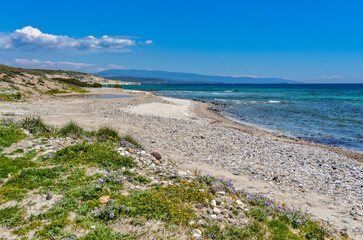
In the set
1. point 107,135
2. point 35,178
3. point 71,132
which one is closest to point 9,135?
point 71,132

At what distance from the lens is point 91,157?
8461 mm

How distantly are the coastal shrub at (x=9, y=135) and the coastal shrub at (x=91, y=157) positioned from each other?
2.61m

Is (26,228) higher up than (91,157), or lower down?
lower down

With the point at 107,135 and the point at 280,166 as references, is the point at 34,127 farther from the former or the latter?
the point at 280,166

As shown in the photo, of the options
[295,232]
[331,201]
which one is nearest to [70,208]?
[295,232]

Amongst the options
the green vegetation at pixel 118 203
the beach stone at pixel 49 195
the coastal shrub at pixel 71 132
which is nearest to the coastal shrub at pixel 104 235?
the green vegetation at pixel 118 203

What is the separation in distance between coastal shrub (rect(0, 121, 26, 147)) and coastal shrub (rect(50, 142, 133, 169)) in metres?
2.61

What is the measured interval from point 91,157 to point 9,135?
179 inches

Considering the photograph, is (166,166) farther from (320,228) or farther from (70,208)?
Result: (320,228)

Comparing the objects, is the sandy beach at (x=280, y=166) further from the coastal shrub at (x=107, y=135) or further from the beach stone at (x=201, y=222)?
the beach stone at (x=201, y=222)

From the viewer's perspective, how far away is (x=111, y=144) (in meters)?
10.3

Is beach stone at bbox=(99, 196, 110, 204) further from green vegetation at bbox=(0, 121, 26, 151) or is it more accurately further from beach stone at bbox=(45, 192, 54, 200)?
green vegetation at bbox=(0, 121, 26, 151)

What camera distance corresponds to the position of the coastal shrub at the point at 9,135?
9.39 metres

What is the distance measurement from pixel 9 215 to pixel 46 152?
4134 mm
